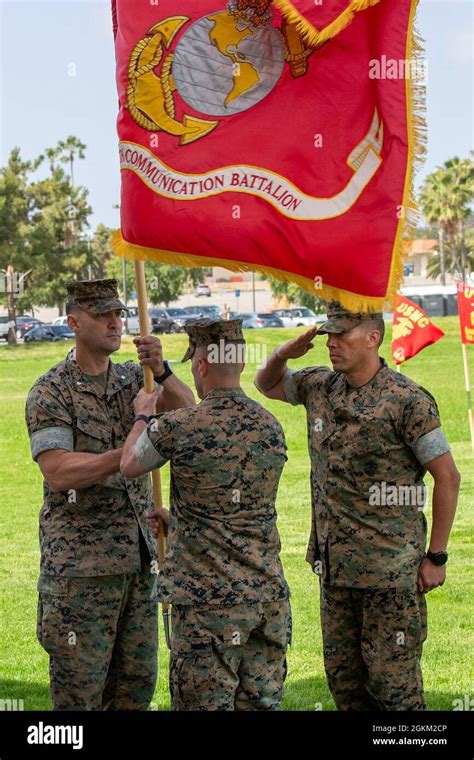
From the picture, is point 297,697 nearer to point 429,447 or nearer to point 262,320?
point 429,447

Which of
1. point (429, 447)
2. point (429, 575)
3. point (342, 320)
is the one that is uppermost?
point (342, 320)

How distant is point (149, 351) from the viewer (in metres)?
4.64

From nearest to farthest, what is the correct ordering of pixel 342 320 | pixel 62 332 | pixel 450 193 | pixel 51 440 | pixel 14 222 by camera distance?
pixel 51 440 → pixel 342 320 → pixel 14 222 → pixel 62 332 → pixel 450 193

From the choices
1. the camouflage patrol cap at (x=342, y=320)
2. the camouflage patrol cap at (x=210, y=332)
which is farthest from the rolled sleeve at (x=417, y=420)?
the camouflage patrol cap at (x=210, y=332)

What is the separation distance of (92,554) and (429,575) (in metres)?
1.40

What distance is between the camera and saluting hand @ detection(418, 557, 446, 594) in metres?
4.75

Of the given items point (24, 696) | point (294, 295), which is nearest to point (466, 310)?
point (24, 696)

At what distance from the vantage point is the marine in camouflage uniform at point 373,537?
15.4ft

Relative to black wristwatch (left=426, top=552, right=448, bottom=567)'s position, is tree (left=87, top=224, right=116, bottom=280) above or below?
above

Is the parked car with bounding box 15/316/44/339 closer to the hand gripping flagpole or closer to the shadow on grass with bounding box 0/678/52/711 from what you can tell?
the shadow on grass with bounding box 0/678/52/711

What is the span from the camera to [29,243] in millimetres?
40125

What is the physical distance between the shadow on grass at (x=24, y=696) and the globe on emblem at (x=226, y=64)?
126 inches

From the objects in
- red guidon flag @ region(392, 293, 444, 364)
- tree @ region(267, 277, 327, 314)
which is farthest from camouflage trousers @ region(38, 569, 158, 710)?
tree @ region(267, 277, 327, 314)

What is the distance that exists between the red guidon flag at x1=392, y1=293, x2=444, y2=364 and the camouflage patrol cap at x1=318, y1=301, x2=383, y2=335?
7.49 metres
